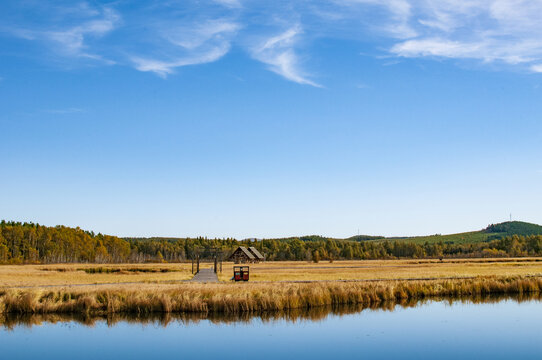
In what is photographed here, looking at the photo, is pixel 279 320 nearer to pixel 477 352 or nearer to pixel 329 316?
pixel 329 316

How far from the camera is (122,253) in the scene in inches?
5901

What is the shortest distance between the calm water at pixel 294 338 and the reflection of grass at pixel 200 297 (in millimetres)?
2121

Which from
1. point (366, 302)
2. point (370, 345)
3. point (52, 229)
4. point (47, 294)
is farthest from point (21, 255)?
point (370, 345)

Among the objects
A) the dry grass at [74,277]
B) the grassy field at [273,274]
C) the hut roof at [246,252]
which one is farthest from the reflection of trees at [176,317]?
the hut roof at [246,252]

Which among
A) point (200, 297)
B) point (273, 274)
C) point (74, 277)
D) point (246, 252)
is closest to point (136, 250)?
point (246, 252)

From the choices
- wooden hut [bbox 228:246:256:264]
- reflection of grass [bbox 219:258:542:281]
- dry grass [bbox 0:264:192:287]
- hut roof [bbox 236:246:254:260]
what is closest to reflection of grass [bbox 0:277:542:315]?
dry grass [bbox 0:264:192:287]

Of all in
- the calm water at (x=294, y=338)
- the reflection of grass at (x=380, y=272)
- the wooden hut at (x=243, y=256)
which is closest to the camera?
the calm water at (x=294, y=338)

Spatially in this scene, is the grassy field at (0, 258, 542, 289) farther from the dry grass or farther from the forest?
the forest

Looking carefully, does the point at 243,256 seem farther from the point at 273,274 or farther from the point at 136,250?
the point at 273,274

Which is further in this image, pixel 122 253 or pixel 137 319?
pixel 122 253

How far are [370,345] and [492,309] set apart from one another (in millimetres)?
14330

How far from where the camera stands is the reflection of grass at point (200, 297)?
100 feet

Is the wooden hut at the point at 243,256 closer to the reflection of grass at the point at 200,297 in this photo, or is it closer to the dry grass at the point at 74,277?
the dry grass at the point at 74,277

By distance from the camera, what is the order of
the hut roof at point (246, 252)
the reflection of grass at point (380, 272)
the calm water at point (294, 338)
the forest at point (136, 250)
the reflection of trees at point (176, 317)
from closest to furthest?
the calm water at point (294, 338), the reflection of trees at point (176, 317), the reflection of grass at point (380, 272), the hut roof at point (246, 252), the forest at point (136, 250)
